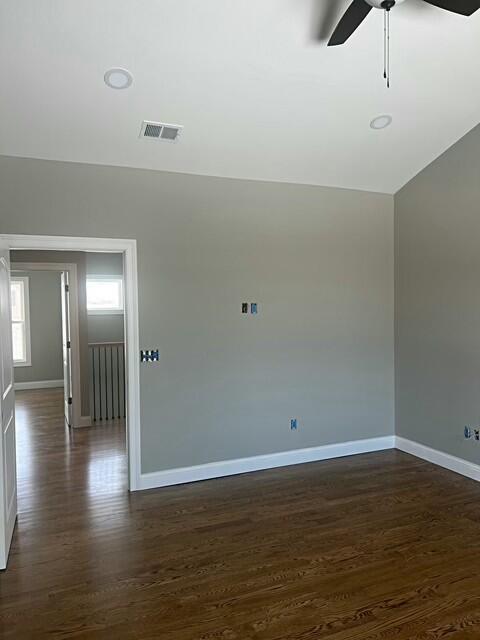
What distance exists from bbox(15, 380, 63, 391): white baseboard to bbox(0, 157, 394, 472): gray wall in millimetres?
5708

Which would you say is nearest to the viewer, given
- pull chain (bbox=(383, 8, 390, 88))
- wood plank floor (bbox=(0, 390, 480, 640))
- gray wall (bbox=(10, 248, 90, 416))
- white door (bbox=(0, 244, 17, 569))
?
wood plank floor (bbox=(0, 390, 480, 640))

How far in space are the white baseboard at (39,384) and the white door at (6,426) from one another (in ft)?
19.0

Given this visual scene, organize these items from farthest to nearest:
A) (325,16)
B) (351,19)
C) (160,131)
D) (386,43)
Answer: (160,131)
(386,43)
(325,16)
(351,19)

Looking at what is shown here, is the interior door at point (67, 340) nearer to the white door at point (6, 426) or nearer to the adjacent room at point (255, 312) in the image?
the adjacent room at point (255, 312)

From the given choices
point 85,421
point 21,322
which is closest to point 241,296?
point 85,421

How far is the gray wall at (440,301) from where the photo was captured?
13.5ft

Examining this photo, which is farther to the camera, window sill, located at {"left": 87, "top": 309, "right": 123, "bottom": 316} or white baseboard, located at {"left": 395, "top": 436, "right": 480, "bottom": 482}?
window sill, located at {"left": 87, "top": 309, "right": 123, "bottom": 316}

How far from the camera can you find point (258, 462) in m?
4.45

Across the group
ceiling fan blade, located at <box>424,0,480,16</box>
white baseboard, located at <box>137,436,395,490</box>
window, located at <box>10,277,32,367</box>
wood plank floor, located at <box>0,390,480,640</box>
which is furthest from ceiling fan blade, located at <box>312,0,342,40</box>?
window, located at <box>10,277,32,367</box>

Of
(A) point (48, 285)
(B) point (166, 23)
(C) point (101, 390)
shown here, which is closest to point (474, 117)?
(B) point (166, 23)

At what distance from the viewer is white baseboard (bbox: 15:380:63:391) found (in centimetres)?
871

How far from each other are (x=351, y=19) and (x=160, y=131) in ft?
5.56

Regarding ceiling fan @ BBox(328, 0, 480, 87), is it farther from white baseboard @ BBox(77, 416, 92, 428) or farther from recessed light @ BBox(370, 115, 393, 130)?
white baseboard @ BBox(77, 416, 92, 428)

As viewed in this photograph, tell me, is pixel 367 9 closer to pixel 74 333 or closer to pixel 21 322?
pixel 74 333
